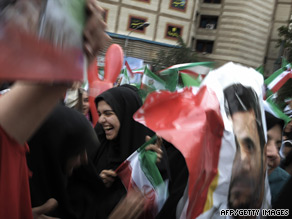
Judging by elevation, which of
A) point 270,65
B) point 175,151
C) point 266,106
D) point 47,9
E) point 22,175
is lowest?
point 175,151

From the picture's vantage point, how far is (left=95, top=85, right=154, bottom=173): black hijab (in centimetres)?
242

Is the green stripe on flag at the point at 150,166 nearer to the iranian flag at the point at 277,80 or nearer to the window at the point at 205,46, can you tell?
the iranian flag at the point at 277,80

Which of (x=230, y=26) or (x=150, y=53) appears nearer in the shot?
(x=150, y=53)

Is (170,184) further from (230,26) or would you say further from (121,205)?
(230,26)

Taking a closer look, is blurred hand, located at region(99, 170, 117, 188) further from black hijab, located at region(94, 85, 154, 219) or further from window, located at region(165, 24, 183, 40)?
window, located at region(165, 24, 183, 40)

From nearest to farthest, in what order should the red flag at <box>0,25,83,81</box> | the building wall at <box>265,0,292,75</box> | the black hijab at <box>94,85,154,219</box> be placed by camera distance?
the red flag at <box>0,25,83,81</box>, the black hijab at <box>94,85,154,219</box>, the building wall at <box>265,0,292,75</box>

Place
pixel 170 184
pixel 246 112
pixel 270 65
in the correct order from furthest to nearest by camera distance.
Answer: pixel 270 65 → pixel 170 184 → pixel 246 112

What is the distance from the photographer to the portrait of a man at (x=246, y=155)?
1.09m

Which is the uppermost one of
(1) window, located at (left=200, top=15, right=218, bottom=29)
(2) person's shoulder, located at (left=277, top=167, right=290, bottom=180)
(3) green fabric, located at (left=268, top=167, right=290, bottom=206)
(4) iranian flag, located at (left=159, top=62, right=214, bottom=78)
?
(1) window, located at (left=200, top=15, right=218, bottom=29)

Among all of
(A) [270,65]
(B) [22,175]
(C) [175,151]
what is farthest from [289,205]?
(A) [270,65]

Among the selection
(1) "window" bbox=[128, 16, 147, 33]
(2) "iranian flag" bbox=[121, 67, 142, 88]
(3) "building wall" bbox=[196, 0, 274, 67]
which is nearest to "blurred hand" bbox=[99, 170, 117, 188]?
(2) "iranian flag" bbox=[121, 67, 142, 88]

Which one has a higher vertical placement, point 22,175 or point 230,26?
point 230,26

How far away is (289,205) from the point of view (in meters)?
0.87

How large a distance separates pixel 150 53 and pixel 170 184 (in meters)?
21.3
